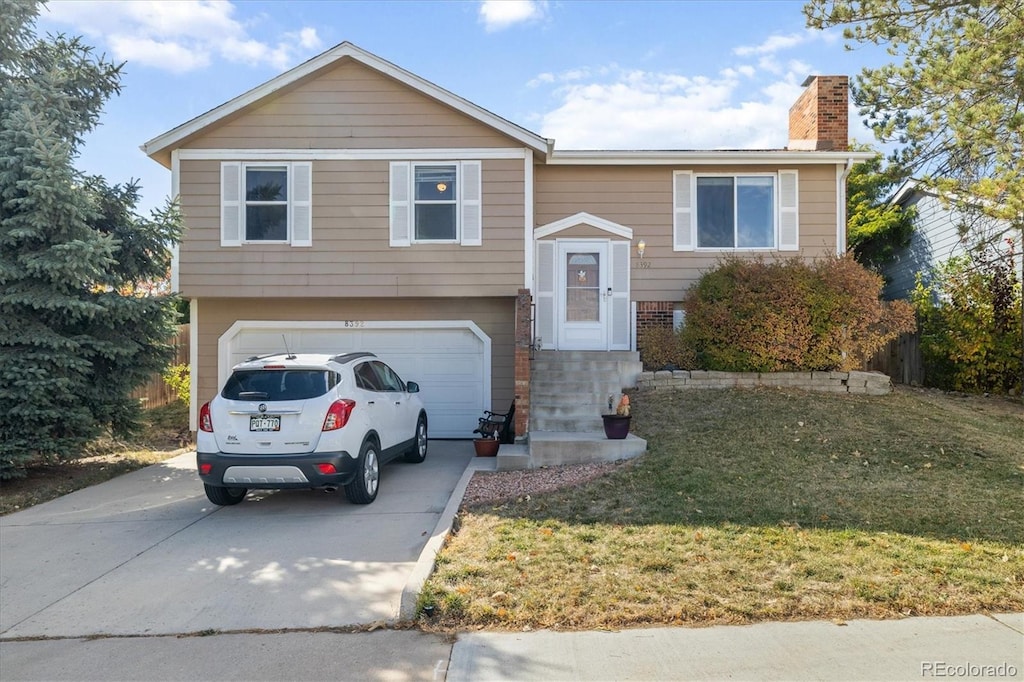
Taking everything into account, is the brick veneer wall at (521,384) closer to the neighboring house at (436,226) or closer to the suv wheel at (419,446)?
the neighboring house at (436,226)

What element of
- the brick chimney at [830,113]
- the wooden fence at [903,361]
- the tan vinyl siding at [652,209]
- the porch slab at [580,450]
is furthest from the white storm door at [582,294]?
the wooden fence at [903,361]

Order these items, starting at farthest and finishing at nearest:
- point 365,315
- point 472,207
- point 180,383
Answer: point 180,383 < point 365,315 < point 472,207

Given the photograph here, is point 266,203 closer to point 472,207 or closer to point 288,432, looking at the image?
point 472,207

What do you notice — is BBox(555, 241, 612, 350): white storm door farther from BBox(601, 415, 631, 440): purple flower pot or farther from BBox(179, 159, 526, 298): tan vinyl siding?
BBox(601, 415, 631, 440): purple flower pot

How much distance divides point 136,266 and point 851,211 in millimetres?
18429

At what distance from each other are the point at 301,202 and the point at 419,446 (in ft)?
16.3

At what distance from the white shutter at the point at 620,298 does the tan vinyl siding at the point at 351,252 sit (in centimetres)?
207

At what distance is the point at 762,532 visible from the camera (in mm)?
5688

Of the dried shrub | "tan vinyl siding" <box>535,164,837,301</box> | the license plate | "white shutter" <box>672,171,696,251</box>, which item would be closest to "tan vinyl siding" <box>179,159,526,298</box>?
"tan vinyl siding" <box>535,164,837,301</box>

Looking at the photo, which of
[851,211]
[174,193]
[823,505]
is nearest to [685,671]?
[823,505]

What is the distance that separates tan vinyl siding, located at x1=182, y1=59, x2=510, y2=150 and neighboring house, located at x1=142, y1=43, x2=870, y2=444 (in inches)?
1.0

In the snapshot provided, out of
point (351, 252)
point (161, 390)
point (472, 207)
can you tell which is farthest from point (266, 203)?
point (161, 390)

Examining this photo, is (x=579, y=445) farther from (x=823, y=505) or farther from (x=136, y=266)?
(x=136, y=266)

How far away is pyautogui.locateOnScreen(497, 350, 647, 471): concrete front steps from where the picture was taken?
859cm
